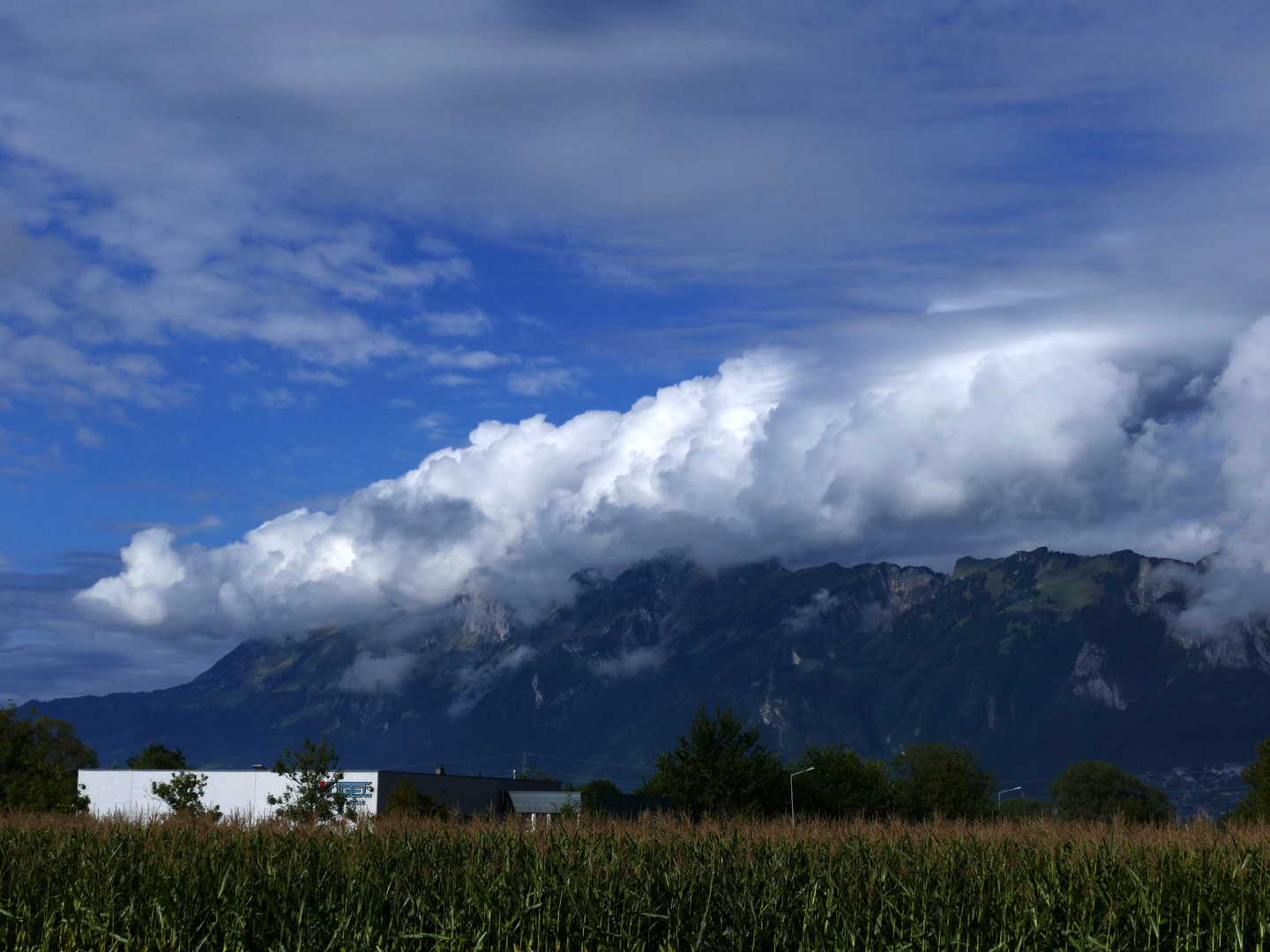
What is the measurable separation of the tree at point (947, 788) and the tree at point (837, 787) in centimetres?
577

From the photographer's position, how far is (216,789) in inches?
3593

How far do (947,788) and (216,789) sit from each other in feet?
290

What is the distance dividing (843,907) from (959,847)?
27.1 feet

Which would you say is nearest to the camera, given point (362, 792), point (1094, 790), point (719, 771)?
point (719, 771)

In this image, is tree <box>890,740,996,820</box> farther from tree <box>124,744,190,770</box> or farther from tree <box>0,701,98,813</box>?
tree <box>124,744,190,770</box>

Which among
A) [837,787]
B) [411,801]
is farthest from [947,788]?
[411,801]

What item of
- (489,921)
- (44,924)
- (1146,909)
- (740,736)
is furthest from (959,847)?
(740,736)

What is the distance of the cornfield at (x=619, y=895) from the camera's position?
17891mm

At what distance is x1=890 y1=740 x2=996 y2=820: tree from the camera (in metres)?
129

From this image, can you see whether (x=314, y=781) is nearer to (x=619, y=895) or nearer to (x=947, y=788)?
(x=619, y=895)

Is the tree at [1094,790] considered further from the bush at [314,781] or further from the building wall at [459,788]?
the bush at [314,781]

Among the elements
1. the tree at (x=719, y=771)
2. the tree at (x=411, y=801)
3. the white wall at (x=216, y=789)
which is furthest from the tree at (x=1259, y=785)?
the white wall at (x=216, y=789)

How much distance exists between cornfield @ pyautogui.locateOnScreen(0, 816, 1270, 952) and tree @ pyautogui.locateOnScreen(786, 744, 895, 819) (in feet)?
255

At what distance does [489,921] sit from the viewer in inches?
699
